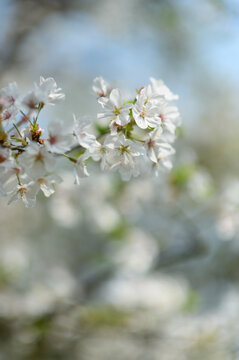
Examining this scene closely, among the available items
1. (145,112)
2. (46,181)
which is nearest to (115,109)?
(145,112)

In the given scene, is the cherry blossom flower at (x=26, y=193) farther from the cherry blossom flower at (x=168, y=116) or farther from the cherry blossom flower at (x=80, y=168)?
the cherry blossom flower at (x=168, y=116)

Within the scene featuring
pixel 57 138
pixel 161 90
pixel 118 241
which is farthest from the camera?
pixel 118 241

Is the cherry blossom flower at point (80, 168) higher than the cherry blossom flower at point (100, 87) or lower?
lower

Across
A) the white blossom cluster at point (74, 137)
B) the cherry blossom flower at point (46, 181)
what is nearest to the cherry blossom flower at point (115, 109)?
the white blossom cluster at point (74, 137)

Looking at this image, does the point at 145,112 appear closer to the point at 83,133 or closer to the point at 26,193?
the point at 83,133

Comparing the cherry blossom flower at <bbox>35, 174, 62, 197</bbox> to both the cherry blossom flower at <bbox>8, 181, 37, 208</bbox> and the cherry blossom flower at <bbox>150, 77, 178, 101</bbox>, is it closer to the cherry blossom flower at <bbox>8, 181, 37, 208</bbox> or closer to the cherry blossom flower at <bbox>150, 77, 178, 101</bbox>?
the cherry blossom flower at <bbox>8, 181, 37, 208</bbox>

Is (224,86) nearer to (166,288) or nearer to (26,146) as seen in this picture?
(166,288)

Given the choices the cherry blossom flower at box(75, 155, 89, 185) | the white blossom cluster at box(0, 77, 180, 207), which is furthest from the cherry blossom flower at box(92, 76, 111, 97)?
the cherry blossom flower at box(75, 155, 89, 185)
